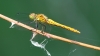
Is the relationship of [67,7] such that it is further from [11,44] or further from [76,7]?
[11,44]

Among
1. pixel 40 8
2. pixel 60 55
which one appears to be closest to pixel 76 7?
pixel 40 8

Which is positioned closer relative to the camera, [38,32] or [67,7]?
[38,32]

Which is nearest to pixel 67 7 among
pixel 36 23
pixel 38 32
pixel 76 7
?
pixel 76 7

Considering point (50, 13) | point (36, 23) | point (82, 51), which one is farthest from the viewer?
point (50, 13)

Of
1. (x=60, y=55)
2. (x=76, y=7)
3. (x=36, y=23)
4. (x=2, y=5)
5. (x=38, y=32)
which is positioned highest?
(x=76, y=7)

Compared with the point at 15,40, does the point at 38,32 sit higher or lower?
lower

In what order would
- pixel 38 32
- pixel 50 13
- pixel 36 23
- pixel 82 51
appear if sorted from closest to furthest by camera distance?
pixel 38 32 → pixel 36 23 → pixel 82 51 → pixel 50 13

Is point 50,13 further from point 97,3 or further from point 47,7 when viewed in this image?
point 97,3
